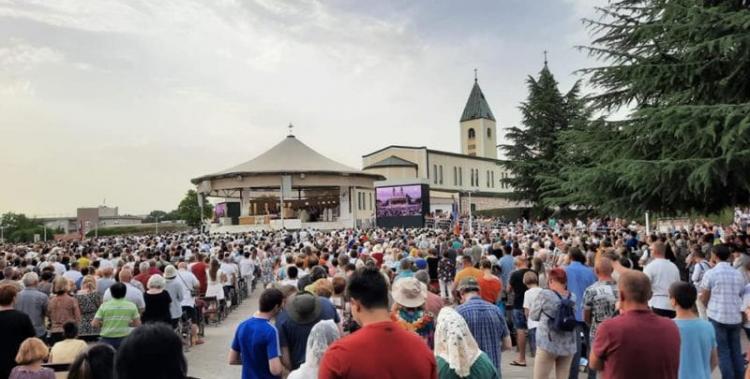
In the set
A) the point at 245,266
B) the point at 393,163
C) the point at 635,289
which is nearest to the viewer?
the point at 635,289

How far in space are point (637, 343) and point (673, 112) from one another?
8.88 m

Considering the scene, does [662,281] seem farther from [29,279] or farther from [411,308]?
[29,279]

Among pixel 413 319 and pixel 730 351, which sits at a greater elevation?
pixel 413 319

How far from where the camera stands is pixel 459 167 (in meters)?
76.1

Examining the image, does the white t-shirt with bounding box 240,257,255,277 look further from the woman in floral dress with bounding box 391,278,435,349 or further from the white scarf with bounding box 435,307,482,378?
the white scarf with bounding box 435,307,482,378

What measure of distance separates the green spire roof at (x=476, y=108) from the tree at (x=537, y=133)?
56.0 meters

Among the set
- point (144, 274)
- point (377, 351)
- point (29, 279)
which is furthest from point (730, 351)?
point (29, 279)

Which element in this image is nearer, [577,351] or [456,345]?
[456,345]

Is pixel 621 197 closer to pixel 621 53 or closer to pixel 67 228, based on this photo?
pixel 621 53

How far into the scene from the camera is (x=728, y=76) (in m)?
10.8

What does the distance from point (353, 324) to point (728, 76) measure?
9.73 m

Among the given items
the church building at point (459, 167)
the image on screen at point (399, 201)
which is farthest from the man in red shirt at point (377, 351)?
the church building at point (459, 167)

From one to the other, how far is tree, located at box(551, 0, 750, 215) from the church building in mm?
43951

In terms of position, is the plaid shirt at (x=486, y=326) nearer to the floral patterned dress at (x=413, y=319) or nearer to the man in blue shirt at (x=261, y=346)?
the floral patterned dress at (x=413, y=319)
